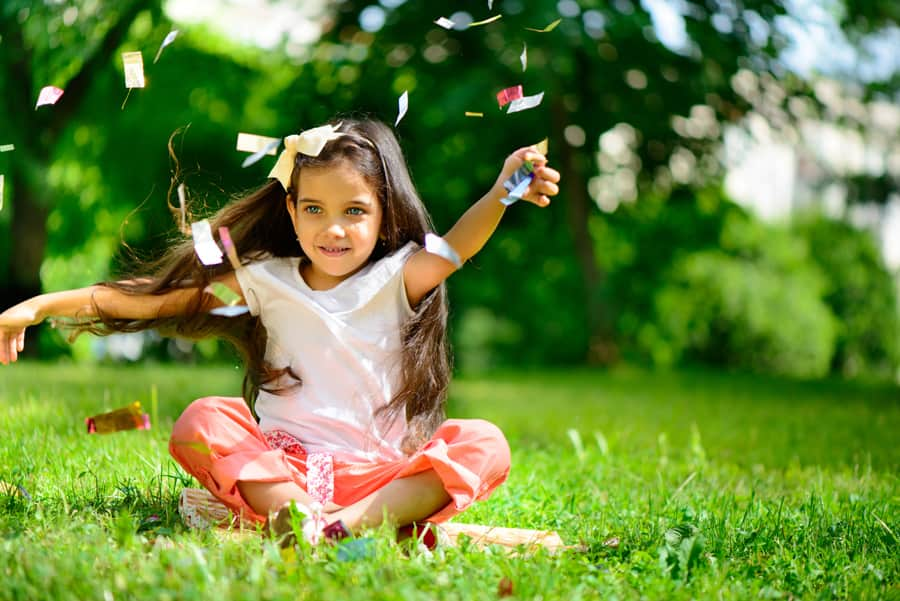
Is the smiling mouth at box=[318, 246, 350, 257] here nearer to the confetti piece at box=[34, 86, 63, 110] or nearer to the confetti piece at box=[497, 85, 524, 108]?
the confetti piece at box=[497, 85, 524, 108]

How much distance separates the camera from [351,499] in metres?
2.62

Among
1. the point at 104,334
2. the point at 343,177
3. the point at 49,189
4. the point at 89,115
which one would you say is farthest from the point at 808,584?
the point at 89,115

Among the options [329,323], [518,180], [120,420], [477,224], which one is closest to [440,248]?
[477,224]

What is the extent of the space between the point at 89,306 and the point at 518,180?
1256mm

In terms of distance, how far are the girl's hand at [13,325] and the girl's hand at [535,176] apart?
1.30m

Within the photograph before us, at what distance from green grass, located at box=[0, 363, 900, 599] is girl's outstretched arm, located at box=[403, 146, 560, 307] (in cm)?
70

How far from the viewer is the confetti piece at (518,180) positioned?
261 centimetres

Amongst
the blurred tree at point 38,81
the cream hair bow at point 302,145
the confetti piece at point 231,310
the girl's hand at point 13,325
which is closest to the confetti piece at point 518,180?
the cream hair bow at point 302,145

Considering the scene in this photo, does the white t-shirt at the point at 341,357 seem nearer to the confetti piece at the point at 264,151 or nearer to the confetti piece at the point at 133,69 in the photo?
the confetti piece at the point at 264,151

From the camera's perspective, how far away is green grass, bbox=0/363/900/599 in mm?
1963

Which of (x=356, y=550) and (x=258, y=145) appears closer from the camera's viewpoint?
(x=356, y=550)

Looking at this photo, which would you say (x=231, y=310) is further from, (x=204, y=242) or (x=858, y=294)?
(x=858, y=294)

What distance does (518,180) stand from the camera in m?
2.63

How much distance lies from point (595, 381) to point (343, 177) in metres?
6.67
